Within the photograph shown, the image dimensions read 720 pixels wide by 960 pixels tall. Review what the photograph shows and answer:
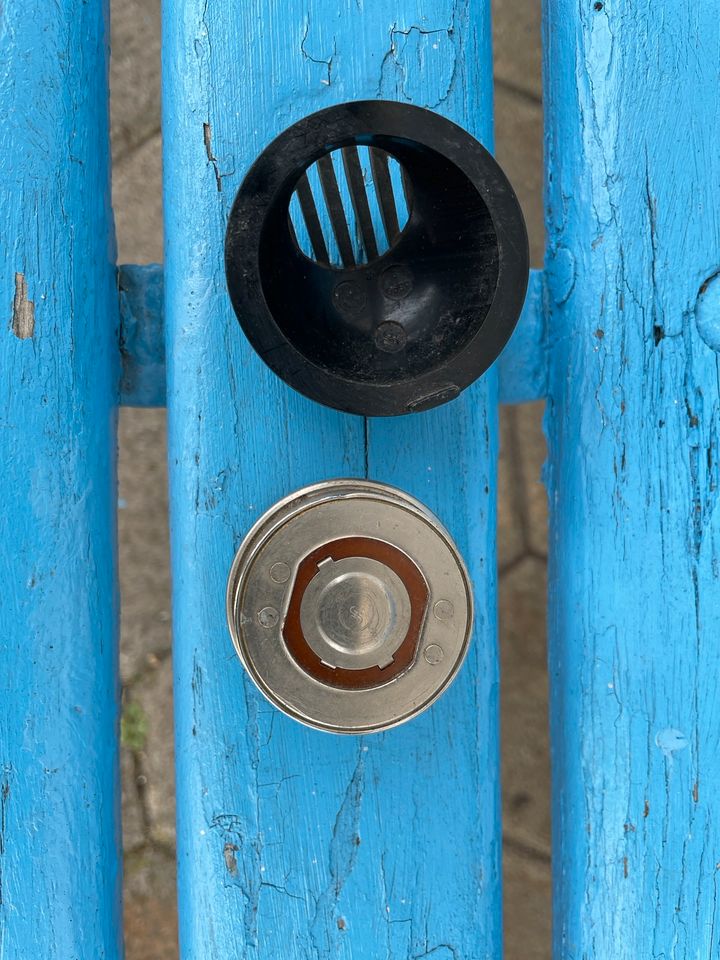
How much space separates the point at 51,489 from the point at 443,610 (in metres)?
0.37

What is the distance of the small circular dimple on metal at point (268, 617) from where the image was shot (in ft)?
2.33

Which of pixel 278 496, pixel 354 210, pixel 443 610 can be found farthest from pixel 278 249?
pixel 443 610

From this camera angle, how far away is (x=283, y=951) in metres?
0.80

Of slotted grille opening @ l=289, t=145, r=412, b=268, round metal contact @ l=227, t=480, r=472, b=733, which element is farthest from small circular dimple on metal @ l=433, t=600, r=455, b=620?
slotted grille opening @ l=289, t=145, r=412, b=268

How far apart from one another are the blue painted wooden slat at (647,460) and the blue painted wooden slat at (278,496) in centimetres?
10

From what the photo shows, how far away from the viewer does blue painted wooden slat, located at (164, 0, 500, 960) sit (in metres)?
0.78

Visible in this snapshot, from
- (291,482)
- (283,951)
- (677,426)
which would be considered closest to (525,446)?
(677,426)

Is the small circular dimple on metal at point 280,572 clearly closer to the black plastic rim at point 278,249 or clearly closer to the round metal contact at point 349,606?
the round metal contact at point 349,606

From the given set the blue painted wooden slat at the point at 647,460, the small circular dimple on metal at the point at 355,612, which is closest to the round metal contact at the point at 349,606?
the small circular dimple on metal at the point at 355,612

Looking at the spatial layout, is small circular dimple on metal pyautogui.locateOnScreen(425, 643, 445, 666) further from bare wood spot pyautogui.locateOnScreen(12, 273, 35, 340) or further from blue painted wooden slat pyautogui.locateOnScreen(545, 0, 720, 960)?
bare wood spot pyautogui.locateOnScreen(12, 273, 35, 340)

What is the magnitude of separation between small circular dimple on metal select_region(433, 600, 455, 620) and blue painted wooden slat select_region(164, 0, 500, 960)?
106 millimetres

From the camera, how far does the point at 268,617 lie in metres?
0.71

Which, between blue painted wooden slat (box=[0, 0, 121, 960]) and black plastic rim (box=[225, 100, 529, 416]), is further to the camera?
blue painted wooden slat (box=[0, 0, 121, 960])

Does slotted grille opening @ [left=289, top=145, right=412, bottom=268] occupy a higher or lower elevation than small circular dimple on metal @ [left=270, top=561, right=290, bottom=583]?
higher
